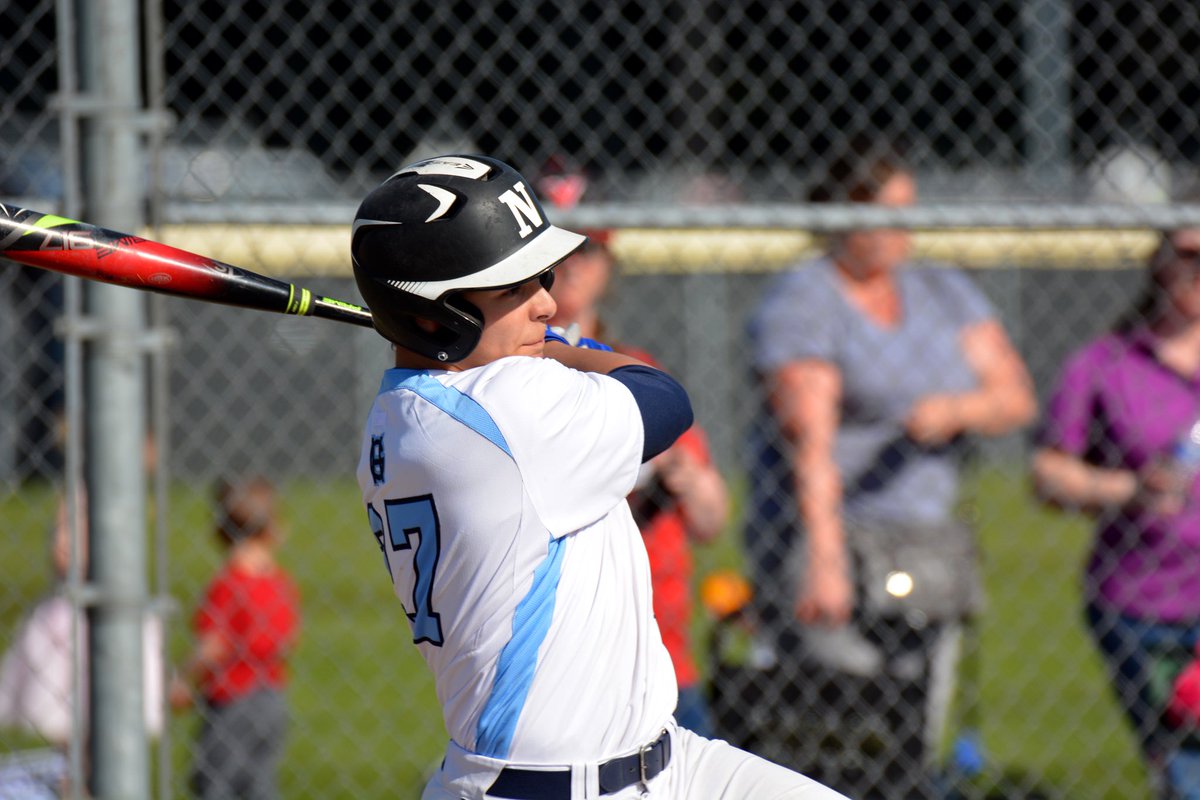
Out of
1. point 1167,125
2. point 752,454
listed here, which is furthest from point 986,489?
point 752,454

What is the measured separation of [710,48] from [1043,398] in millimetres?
7621

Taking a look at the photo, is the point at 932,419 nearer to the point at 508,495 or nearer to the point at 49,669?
the point at 508,495

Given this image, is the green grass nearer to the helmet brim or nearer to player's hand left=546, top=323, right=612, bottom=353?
player's hand left=546, top=323, right=612, bottom=353

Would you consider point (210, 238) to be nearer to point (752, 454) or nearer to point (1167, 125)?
point (752, 454)

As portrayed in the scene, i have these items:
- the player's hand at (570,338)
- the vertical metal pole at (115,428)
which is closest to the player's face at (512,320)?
the player's hand at (570,338)

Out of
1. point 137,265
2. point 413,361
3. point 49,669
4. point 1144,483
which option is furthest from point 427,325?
point 49,669

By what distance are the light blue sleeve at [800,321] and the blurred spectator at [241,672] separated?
1.93 m

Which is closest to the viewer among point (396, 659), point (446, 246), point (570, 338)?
point (446, 246)

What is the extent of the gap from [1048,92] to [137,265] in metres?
3.85

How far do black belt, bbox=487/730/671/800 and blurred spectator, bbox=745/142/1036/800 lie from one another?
5.12ft

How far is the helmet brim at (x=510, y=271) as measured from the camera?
219 centimetres

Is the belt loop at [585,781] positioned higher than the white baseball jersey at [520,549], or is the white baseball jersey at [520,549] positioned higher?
the white baseball jersey at [520,549]

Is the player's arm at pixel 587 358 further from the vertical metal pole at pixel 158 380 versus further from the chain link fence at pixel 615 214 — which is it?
the vertical metal pole at pixel 158 380

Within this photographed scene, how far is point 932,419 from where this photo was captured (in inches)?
154
